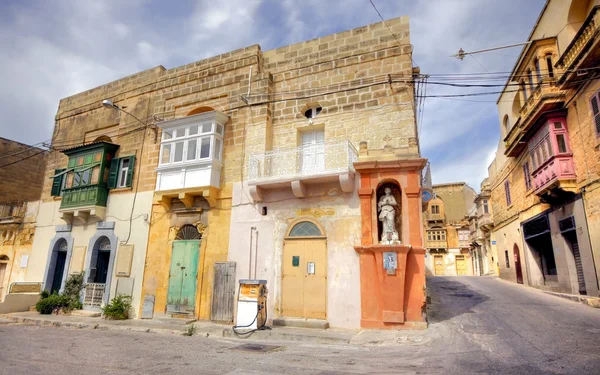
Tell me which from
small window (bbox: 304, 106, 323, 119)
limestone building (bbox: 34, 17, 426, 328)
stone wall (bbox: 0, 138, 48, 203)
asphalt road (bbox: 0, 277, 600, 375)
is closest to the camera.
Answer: asphalt road (bbox: 0, 277, 600, 375)

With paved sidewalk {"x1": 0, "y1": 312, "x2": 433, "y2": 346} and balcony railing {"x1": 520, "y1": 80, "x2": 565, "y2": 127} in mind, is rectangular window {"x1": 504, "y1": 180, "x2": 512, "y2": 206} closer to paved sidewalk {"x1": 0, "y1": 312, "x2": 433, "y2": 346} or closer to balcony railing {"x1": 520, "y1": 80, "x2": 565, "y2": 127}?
balcony railing {"x1": 520, "y1": 80, "x2": 565, "y2": 127}

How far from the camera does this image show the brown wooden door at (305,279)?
32.9 feet

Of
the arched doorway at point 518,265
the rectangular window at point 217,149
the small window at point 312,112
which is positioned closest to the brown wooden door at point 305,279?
the rectangular window at point 217,149

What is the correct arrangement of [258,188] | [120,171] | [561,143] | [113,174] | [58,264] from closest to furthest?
[258,188]
[561,143]
[113,174]
[120,171]
[58,264]

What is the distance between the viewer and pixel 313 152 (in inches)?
464

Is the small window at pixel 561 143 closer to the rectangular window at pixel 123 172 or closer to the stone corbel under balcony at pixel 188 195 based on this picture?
the stone corbel under balcony at pixel 188 195

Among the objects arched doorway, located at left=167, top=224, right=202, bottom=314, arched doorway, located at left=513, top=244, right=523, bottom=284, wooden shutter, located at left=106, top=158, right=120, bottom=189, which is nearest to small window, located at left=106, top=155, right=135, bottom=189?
wooden shutter, located at left=106, top=158, right=120, bottom=189

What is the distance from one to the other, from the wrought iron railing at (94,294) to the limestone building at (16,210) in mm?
5030

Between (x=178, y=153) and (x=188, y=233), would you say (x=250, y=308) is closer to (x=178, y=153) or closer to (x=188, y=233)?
(x=188, y=233)

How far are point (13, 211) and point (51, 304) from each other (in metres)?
7.63

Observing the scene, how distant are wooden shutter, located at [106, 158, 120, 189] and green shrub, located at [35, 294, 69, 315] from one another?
15.7ft

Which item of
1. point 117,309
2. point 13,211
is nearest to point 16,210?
point 13,211

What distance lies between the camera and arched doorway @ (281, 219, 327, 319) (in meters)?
10.1

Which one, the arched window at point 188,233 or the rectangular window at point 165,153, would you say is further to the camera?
the rectangular window at point 165,153
